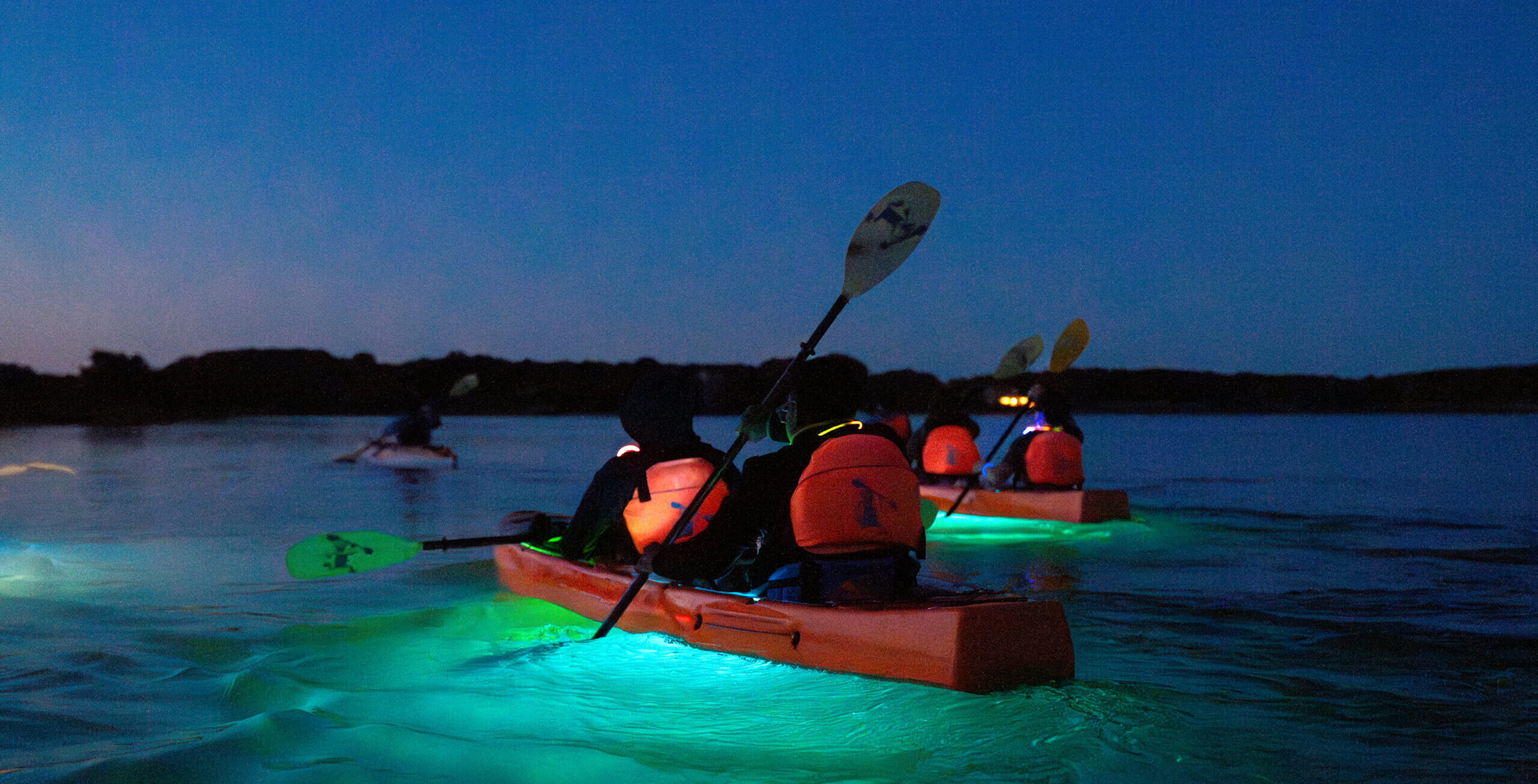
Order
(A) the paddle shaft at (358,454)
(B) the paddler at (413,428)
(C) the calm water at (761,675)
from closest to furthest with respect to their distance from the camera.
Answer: (C) the calm water at (761,675) < (B) the paddler at (413,428) < (A) the paddle shaft at (358,454)

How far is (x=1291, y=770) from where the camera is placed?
3.60 metres

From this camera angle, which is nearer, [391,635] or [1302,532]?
[391,635]

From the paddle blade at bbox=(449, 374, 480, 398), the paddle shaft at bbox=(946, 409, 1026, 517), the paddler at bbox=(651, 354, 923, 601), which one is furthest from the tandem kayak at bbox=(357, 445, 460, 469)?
the paddler at bbox=(651, 354, 923, 601)

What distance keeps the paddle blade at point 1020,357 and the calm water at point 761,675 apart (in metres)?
1.95

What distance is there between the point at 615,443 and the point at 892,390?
86.1ft

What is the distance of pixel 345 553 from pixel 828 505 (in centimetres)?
332

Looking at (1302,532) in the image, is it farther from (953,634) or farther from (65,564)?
(65,564)

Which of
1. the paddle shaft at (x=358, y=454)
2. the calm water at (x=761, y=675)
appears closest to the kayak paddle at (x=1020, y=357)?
the calm water at (x=761, y=675)

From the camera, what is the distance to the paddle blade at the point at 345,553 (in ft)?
20.0

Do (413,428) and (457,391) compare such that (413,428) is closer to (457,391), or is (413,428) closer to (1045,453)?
(457,391)

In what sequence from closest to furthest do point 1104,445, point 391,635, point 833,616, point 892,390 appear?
point 833,616 → point 391,635 → point 892,390 → point 1104,445


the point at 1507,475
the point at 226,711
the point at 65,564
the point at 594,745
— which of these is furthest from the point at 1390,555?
the point at 1507,475

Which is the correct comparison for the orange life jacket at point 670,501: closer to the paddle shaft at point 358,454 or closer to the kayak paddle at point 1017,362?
the kayak paddle at point 1017,362

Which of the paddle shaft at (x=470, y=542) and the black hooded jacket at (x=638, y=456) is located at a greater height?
the black hooded jacket at (x=638, y=456)
